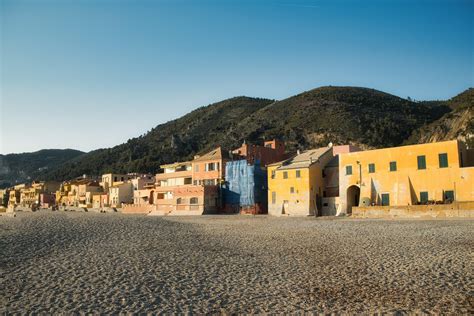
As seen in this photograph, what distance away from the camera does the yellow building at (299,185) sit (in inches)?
1682

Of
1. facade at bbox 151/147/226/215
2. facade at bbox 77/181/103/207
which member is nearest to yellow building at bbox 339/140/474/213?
facade at bbox 151/147/226/215

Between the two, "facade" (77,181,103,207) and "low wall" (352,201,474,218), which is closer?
"low wall" (352,201,474,218)

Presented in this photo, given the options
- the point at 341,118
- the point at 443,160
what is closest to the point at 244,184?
the point at 443,160

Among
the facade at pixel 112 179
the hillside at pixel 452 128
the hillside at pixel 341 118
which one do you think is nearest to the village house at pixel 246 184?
the hillside at pixel 452 128

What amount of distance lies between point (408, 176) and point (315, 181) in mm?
10211

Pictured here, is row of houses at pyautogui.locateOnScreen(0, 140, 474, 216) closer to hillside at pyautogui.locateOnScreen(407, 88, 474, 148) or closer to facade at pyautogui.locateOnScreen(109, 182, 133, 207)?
facade at pyautogui.locateOnScreen(109, 182, 133, 207)

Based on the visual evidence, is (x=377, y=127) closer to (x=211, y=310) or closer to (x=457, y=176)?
(x=457, y=176)

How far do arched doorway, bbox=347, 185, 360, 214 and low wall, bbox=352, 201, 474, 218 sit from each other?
13.4 ft

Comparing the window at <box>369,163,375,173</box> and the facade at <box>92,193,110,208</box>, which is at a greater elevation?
the window at <box>369,163,375,173</box>

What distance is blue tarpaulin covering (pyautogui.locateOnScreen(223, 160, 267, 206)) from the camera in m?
51.2

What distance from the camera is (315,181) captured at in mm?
43438

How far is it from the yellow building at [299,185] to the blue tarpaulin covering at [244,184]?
4.52 m

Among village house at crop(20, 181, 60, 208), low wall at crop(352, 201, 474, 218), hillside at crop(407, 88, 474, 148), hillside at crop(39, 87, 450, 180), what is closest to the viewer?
low wall at crop(352, 201, 474, 218)

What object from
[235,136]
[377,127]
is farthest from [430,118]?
[235,136]
